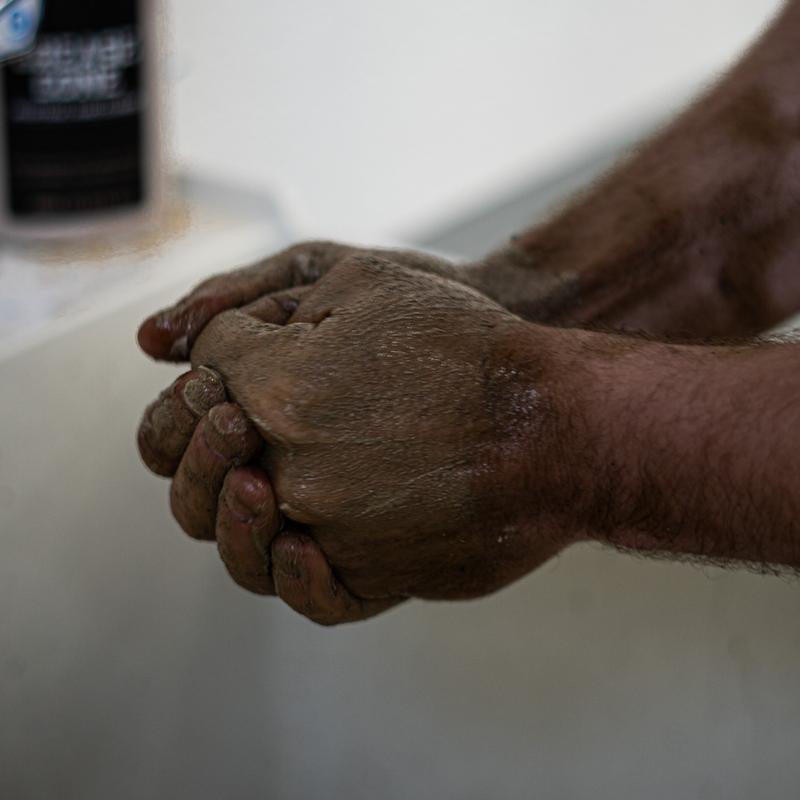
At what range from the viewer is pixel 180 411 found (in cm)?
54

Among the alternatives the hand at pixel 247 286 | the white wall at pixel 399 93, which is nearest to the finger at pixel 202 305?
the hand at pixel 247 286

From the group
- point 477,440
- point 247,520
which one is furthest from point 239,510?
point 477,440

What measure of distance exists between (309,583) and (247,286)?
6.0 inches

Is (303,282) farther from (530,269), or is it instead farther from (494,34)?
(494,34)

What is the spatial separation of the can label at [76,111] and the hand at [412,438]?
0.18 meters

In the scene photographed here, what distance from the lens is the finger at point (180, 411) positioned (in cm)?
53

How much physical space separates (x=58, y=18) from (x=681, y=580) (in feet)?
1.50

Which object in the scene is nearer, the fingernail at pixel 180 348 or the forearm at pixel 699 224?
the fingernail at pixel 180 348

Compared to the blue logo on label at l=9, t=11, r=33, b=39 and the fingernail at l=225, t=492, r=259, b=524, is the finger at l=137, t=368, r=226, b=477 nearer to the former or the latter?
the fingernail at l=225, t=492, r=259, b=524

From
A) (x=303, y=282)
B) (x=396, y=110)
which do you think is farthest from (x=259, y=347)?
(x=396, y=110)

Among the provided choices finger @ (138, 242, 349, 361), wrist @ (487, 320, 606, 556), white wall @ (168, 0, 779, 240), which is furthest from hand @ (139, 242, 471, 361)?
white wall @ (168, 0, 779, 240)

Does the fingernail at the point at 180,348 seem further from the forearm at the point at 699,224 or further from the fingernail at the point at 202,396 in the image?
the forearm at the point at 699,224

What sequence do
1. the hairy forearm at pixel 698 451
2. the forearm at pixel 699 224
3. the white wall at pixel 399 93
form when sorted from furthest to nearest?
the white wall at pixel 399 93, the forearm at pixel 699 224, the hairy forearm at pixel 698 451

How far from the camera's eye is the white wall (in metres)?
0.92
